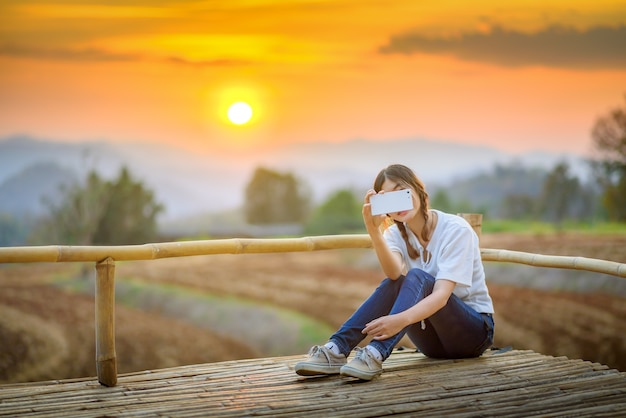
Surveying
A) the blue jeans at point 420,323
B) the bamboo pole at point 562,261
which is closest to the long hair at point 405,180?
the blue jeans at point 420,323

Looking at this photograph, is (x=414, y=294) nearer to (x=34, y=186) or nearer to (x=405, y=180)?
(x=405, y=180)

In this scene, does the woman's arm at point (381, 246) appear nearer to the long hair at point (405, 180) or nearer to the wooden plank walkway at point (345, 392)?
the long hair at point (405, 180)

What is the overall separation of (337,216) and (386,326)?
1337 cm

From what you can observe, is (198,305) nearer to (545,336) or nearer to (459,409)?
(545,336)

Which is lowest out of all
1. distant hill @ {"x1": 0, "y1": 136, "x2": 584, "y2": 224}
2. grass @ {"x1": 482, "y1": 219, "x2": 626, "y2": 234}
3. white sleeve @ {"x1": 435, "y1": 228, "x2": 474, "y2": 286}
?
grass @ {"x1": 482, "y1": 219, "x2": 626, "y2": 234}

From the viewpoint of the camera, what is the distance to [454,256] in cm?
276

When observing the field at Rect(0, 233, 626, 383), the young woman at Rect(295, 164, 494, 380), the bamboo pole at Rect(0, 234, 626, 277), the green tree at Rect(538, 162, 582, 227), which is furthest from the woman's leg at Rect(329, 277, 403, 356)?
the green tree at Rect(538, 162, 582, 227)

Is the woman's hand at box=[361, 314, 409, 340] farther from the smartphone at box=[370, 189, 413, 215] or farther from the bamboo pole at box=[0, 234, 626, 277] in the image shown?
the bamboo pole at box=[0, 234, 626, 277]

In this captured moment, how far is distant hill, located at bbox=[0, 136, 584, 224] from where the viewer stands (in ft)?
49.2

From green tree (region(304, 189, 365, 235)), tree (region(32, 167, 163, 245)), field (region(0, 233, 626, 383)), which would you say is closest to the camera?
field (region(0, 233, 626, 383))

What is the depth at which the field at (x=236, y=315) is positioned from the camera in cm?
1116

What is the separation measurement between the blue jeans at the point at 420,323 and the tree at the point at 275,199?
13.1 m

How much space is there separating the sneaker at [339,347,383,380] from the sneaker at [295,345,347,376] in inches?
2.7

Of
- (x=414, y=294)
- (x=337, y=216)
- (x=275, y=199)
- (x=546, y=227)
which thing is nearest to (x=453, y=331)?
(x=414, y=294)
